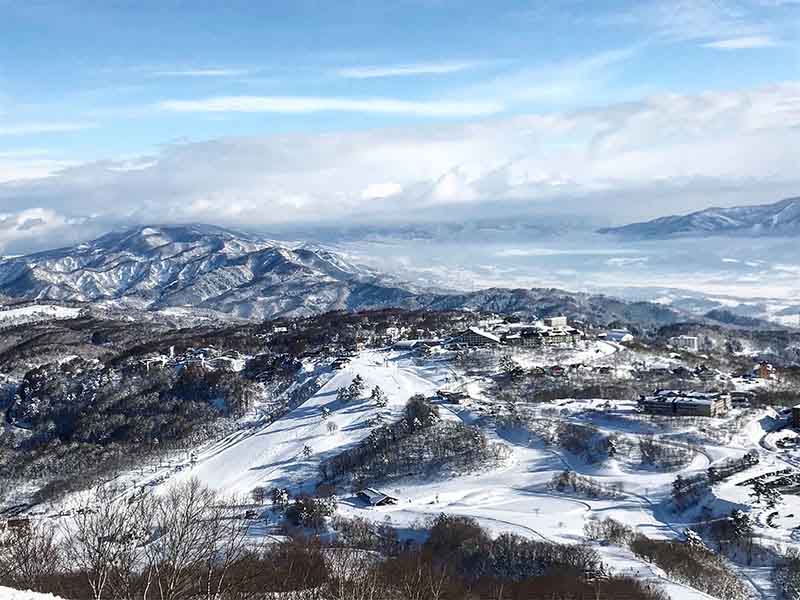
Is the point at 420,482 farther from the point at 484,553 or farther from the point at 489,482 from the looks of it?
the point at 484,553

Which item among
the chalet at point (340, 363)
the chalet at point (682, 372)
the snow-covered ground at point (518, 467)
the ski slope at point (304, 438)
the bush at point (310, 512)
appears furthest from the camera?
the chalet at point (340, 363)

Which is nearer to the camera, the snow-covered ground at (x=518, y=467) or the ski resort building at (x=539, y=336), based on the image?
the snow-covered ground at (x=518, y=467)

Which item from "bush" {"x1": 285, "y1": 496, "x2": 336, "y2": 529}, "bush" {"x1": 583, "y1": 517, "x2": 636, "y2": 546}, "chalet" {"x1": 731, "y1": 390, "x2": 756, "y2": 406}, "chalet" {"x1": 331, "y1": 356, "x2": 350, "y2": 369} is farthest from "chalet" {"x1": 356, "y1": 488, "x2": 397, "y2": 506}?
"chalet" {"x1": 331, "y1": 356, "x2": 350, "y2": 369}

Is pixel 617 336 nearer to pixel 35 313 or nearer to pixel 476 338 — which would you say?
pixel 476 338

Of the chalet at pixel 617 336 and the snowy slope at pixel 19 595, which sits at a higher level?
the snowy slope at pixel 19 595

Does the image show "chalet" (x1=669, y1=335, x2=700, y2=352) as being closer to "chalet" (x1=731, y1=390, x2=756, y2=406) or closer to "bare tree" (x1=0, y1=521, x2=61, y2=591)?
"chalet" (x1=731, y1=390, x2=756, y2=406)

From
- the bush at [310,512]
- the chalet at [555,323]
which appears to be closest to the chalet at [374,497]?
the bush at [310,512]

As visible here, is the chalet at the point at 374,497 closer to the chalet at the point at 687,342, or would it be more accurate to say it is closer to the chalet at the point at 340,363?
the chalet at the point at 340,363
